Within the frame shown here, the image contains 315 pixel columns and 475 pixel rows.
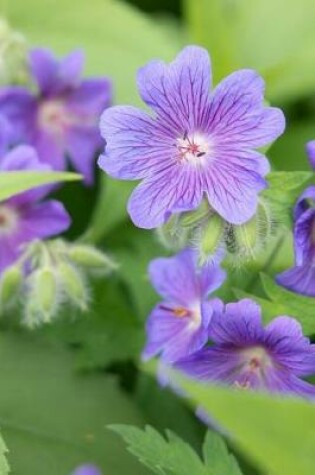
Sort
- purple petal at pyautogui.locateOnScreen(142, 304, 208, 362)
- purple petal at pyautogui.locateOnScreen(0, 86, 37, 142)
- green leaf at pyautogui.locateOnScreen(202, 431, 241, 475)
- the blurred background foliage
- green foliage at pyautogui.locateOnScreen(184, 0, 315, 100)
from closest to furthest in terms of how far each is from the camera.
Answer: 1. green leaf at pyautogui.locateOnScreen(202, 431, 241, 475)
2. purple petal at pyautogui.locateOnScreen(142, 304, 208, 362)
3. the blurred background foliage
4. purple petal at pyautogui.locateOnScreen(0, 86, 37, 142)
5. green foliage at pyautogui.locateOnScreen(184, 0, 315, 100)

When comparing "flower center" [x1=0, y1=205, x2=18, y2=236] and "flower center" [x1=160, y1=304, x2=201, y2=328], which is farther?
"flower center" [x1=0, y1=205, x2=18, y2=236]

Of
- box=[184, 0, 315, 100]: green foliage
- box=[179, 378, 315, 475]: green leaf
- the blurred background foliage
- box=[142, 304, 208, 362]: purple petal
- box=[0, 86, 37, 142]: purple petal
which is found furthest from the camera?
box=[184, 0, 315, 100]: green foliage

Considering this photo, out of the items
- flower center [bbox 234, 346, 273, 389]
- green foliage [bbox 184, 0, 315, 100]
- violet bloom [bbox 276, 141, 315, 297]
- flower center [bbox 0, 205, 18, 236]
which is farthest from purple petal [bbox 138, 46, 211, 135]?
green foliage [bbox 184, 0, 315, 100]

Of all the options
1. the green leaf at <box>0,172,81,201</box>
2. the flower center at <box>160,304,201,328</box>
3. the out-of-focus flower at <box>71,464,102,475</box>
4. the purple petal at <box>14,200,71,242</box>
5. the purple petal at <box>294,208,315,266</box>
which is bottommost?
the out-of-focus flower at <box>71,464,102,475</box>

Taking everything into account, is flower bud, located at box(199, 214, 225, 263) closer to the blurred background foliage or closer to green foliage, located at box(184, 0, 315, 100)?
the blurred background foliage

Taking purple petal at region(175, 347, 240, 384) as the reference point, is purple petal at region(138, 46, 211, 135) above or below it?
above
